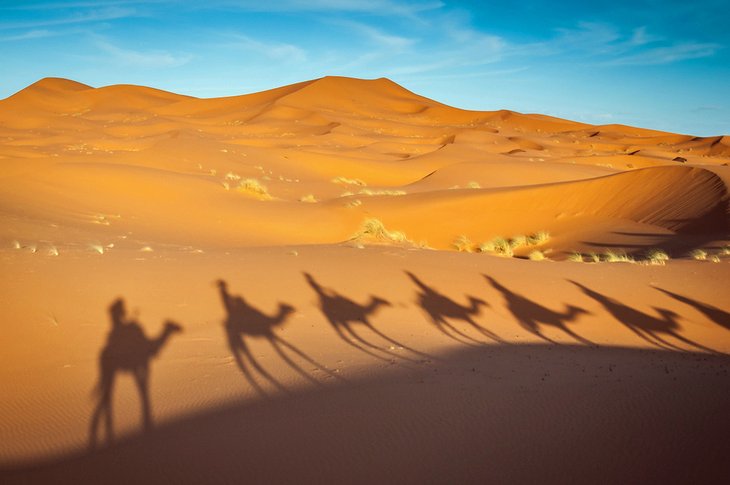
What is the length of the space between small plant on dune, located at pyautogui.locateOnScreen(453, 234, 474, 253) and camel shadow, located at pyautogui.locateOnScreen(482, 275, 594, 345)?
8.28m

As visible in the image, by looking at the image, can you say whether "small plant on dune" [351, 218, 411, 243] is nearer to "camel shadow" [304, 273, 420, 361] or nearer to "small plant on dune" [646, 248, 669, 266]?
"camel shadow" [304, 273, 420, 361]

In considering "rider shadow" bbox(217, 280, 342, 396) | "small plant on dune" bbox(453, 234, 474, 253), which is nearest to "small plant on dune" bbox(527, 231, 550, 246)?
"small plant on dune" bbox(453, 234, 474, 253)

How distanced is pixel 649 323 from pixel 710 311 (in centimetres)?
117

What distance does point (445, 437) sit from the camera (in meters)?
4.13

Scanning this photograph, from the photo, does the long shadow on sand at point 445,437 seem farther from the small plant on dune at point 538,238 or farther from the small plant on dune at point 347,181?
the small plant on dune at point 347,181

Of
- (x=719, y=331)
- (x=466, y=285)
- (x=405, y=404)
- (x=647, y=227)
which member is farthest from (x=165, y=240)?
(x=647, y=227)

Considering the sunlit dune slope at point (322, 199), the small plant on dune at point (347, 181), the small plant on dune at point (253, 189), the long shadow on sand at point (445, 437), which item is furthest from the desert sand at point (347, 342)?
the small plant on dune at point (347, 181)

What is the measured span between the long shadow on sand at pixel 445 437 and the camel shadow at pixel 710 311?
394 cm

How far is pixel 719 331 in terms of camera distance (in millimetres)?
8594

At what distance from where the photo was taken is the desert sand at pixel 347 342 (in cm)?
391

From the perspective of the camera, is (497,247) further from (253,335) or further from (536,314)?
(253,335)

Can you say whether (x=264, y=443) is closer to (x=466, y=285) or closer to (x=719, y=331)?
(x=466, y=285)

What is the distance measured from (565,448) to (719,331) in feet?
20.1

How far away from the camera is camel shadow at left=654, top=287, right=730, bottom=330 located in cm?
884
